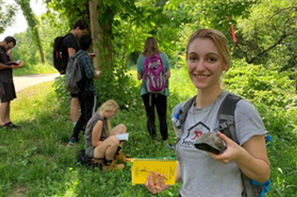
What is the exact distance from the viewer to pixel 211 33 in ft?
3.91

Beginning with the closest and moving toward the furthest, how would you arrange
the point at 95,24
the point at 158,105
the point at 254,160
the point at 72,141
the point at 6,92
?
the point at 254,160, the point at 158,105, the point at 72,141, the point at 6,92, the point at 95,24

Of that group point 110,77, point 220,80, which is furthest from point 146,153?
point 220,80

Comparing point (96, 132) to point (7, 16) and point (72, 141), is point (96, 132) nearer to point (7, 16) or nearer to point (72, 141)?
point (72, 141)

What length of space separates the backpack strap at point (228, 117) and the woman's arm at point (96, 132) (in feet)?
9.21

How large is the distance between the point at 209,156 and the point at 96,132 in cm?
279

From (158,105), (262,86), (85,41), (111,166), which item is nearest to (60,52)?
(85,41)

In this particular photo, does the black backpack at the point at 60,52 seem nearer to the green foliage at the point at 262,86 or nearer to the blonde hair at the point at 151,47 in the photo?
the blonde hair at the point at 151,47

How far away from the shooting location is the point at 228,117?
1.12 meters

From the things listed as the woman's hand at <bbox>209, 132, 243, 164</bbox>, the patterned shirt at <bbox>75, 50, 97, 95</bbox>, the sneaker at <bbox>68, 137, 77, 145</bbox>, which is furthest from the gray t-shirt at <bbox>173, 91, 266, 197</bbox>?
the sneaker at <bbox>68, 137, 77, 145</bbox>


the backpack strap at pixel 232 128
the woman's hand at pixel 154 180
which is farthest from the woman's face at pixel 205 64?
the woman's hand at pixel 154 180

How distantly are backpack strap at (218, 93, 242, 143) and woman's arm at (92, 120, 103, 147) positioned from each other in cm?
281

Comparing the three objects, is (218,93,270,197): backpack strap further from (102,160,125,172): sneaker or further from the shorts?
the shorts

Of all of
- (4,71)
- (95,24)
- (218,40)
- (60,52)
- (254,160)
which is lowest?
(4,71)

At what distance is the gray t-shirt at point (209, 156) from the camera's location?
108 centimetres
